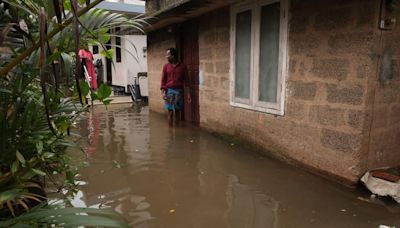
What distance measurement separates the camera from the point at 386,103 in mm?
3432

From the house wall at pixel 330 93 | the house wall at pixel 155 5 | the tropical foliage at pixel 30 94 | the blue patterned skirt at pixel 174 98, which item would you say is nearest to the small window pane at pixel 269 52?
the house wall at pixel 330 93

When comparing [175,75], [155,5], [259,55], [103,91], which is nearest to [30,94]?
[103,91]

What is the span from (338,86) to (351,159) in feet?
2.65

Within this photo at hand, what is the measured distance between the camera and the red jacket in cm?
662

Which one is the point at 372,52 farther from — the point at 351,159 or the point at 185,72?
the point at 185,72

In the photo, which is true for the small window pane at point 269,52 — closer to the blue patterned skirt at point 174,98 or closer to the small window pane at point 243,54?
the small window pane at point 243,54

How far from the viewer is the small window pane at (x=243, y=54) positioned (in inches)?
195

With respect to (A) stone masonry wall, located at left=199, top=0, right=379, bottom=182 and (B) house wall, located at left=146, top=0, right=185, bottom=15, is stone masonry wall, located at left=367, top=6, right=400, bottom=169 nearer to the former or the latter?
(A) stone masonry wall, located at left=199, top=0, right=379, bottom=182

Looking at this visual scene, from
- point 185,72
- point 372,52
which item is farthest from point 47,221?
point 185,72

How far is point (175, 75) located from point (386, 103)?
414cm

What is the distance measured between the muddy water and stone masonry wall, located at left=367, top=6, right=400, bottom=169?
552 mm

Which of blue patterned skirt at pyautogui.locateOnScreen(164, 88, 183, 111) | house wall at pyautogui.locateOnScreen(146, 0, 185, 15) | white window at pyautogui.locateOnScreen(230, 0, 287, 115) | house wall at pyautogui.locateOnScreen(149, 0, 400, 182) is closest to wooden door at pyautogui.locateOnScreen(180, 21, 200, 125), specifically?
blue patterned skirt at pyautogui.locateOnScreen(164, 88, 183, 111)

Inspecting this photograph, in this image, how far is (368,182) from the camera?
3.25 meters

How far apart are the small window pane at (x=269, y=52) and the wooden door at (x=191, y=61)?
2.30 meters
